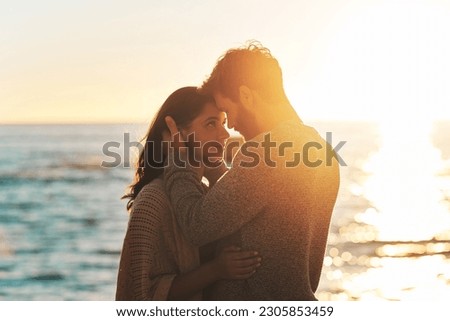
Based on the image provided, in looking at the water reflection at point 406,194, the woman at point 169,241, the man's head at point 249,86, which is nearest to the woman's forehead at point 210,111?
the woman at point 169,241

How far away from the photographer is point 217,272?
3.53m

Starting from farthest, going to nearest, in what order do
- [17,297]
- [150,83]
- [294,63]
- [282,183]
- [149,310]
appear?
[150,83], [294,63], [17,297], [149,310], [282,183]

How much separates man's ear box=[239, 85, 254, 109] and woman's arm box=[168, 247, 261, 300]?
23.4 inches

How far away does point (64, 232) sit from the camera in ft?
63.2

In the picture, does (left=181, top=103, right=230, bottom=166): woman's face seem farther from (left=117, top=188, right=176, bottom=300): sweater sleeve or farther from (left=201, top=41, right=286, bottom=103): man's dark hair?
(left=117, top=188, right=176, bottom=300): sweater sleeve

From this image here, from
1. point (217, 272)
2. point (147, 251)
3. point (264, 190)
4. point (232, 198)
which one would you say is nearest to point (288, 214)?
point (264, 190)

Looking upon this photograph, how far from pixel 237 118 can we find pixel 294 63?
1002 inches

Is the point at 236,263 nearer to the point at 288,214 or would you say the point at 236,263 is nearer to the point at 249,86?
the point at 288,214

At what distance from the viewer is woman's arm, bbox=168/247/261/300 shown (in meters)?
3.44

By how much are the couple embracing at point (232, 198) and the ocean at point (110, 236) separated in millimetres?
475

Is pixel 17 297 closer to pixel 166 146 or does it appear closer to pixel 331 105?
pixel 166 146

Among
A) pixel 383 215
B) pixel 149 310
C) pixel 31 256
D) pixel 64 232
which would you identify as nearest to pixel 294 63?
pixel 383 215

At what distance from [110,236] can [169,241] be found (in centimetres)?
1476

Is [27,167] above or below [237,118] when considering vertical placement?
above
